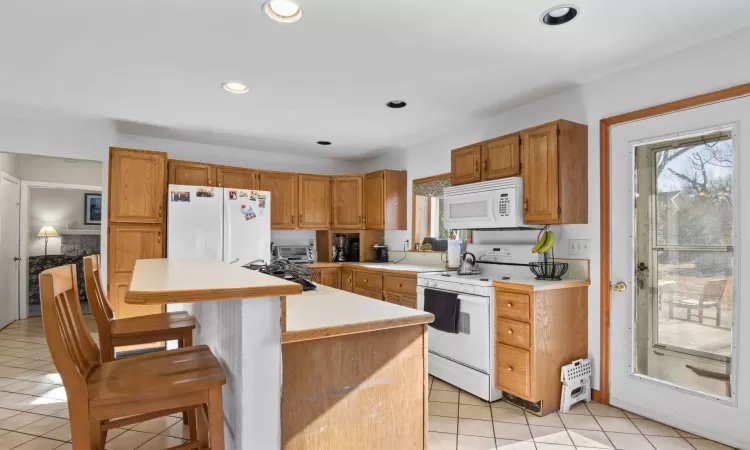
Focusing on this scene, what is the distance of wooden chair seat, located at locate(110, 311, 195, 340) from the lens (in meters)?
1.99

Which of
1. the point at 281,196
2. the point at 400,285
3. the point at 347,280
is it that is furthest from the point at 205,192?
the point at 400,285

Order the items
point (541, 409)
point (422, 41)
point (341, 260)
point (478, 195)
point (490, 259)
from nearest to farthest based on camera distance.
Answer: point (422, 41) → point (541, 409) → point (478, 195) → point (490, 259) → point (341, 260)

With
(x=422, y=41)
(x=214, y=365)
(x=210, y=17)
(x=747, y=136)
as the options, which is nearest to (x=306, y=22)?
(x=210, y=17)

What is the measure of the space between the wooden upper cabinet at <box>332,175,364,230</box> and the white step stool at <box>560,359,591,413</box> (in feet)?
9.98

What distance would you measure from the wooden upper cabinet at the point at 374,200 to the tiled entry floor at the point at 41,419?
2.99m

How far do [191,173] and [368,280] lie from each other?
2241 mm

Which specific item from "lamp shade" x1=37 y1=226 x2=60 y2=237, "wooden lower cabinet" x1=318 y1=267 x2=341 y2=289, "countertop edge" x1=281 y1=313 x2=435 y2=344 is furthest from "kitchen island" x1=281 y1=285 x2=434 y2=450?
"lamp shade" x1=37 y1=226 x2=60 y2=237

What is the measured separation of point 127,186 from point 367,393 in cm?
365

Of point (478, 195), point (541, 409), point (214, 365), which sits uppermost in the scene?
point (478, 195)

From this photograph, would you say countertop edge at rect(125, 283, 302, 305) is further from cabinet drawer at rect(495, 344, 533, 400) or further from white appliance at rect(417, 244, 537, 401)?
cabinet drawer at rect(495, 344, 533, 400)

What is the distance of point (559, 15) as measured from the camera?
2.09 metres

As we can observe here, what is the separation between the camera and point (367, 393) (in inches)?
57.2

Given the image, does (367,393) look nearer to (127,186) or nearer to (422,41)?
(422,41)

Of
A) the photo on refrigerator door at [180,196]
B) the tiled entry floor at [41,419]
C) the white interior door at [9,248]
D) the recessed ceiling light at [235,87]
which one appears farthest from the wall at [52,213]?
the recessed ceiling light at [235,87]
